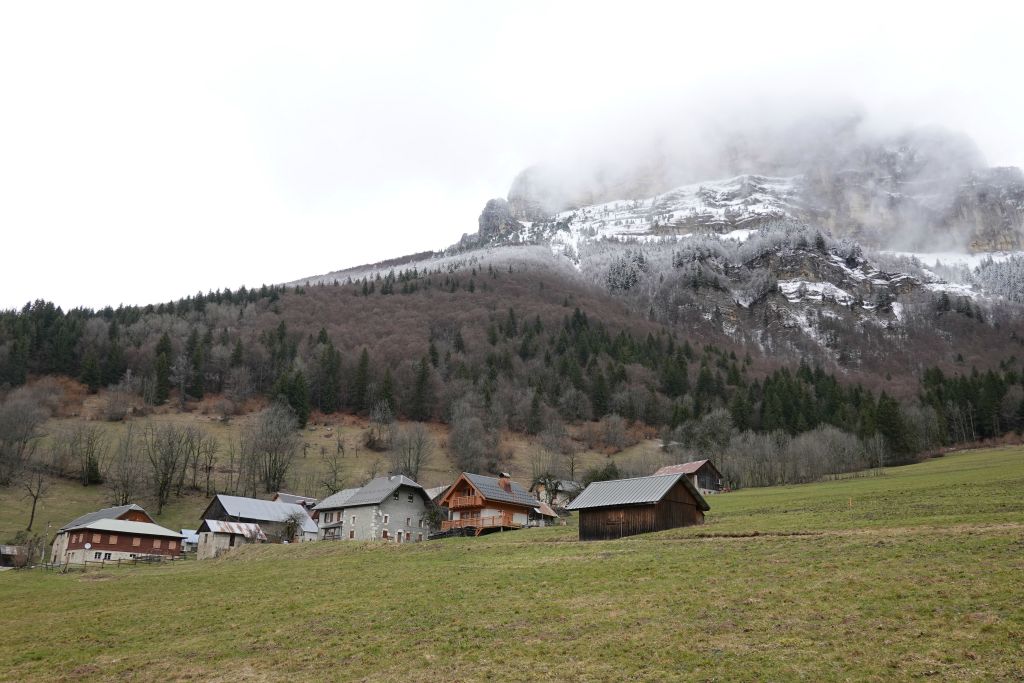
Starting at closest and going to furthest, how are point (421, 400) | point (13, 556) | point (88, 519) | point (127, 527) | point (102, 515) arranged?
point (13, 556), point (127, 527), point (88, 519), point (102, 515), point (421, 400)

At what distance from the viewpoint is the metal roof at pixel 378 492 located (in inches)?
3017

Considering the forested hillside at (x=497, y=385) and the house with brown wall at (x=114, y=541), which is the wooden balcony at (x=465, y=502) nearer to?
the house with brown wall at (x=114, y=541)

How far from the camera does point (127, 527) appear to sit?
242ft

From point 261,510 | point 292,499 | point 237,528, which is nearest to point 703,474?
point 292,499

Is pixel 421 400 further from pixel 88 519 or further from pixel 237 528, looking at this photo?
pixel 88 519

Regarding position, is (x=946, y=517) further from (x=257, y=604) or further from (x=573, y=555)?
(x=257, y=604)

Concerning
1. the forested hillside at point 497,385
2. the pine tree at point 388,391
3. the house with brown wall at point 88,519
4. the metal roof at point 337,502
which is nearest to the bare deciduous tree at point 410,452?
the forested hillside at point 497,385

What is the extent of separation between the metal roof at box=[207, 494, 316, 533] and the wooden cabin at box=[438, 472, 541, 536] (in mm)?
19075

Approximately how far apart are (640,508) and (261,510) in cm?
4890

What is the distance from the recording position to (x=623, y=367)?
15688cm

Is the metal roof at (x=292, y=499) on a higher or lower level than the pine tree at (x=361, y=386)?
lower

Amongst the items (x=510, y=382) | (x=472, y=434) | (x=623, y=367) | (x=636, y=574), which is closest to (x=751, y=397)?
(x=623, y=367)

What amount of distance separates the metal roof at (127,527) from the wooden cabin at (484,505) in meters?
29.3

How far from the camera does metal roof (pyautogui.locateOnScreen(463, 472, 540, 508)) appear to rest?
231 ft
